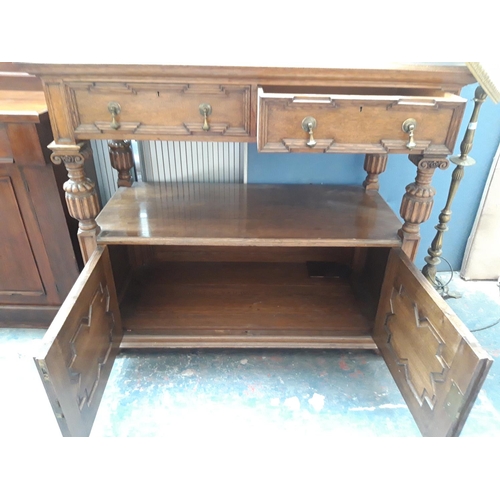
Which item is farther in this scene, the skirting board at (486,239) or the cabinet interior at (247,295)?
the skirting board at (486,239)

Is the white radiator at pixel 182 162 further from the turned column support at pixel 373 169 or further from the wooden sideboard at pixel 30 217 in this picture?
the turned column support at pixel 373 169

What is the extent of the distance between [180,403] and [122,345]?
246 mm

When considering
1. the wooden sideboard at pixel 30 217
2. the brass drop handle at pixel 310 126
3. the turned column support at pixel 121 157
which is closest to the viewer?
the brass drop handle at pixel 310 126

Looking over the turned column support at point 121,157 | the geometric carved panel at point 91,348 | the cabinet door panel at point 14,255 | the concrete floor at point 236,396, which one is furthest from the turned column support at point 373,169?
the cabinet door panel at point 14,255

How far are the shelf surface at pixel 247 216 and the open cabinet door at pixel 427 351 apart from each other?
14cm

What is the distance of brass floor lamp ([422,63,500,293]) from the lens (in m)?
0.79

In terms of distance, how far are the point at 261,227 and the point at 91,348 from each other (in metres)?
0.51

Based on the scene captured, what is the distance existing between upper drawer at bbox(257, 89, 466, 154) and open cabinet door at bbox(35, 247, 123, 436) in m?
0.49

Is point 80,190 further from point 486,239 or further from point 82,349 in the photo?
point 486,239

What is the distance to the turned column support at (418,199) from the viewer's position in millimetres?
890

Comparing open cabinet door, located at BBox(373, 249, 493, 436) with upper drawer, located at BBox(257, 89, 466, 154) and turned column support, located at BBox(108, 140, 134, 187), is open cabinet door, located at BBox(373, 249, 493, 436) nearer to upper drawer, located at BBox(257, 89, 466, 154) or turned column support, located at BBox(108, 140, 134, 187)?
upper drawer, located at BBox(257, 89, 466, 154)

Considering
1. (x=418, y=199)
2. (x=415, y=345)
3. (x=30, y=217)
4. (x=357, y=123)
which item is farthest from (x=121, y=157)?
(x=415, y=345)

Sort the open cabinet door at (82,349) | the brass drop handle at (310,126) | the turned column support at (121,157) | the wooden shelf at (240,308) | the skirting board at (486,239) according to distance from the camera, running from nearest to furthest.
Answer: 1. the open cabinet door at (82,349)
2. the brass drop handle at (310,126)
3. the wooden shelf at (240,308)
4. the turned column support at (121,157)
5. the skirting board at (486,239)

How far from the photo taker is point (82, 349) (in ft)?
2.70
